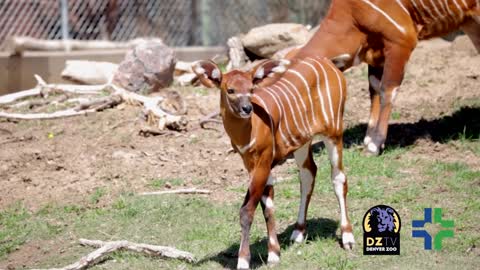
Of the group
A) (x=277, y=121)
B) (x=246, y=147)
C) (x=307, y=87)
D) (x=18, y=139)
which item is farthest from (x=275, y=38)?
(x=246, y=147)

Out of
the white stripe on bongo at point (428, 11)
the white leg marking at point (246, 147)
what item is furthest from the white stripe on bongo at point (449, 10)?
the white leg marking at point (246, 147)

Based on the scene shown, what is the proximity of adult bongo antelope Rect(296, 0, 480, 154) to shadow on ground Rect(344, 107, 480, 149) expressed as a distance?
318mm

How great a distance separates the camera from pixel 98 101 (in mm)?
9719

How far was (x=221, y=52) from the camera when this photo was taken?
1255 cm

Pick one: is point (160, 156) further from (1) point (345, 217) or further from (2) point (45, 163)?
(1) point (345, 217)

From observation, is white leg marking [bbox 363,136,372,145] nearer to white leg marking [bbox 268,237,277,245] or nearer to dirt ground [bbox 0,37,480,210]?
dirt ground [bbox 0,37,480,210]

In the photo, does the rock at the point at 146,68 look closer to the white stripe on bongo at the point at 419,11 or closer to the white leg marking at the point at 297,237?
the white stripe on bongo at the point at 419,11

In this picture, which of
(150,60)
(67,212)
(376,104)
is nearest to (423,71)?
(376,104)

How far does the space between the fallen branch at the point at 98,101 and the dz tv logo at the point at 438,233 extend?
3.06 meters

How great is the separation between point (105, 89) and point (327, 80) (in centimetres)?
444

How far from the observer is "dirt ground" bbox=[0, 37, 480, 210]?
798 centimetres

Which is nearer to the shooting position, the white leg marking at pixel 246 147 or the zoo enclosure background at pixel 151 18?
the white leg marking at pixel 246 147

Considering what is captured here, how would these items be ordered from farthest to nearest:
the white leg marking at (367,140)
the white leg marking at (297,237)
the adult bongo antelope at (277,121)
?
the white leg marking at (367,140) → the white leg marking at (297,237) → the adult bongo antelope at (277,121)

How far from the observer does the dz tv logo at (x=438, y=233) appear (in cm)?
629
